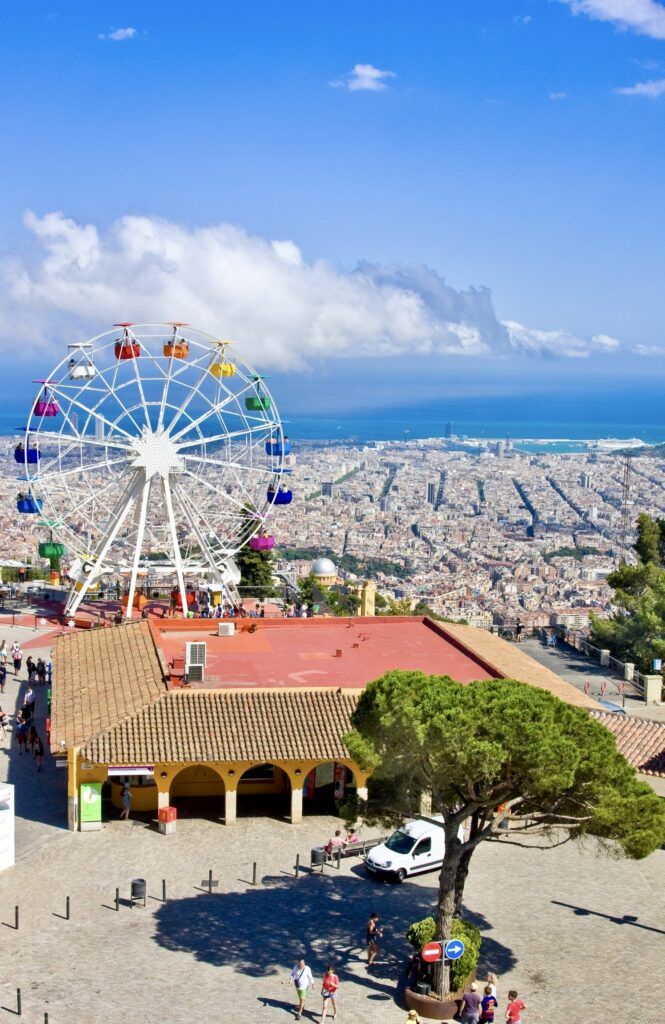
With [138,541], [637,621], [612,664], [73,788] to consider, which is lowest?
[73,788]

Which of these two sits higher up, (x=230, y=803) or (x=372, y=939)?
(x=230, y=803)

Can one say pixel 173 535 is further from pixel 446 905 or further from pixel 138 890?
pixel 446 905

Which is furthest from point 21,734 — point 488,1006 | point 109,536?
point 488,1006

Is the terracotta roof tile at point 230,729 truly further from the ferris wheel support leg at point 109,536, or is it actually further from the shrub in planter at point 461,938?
the ferris wheel support leg at point 109,536

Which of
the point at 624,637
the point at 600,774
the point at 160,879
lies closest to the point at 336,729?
the point at 160,879

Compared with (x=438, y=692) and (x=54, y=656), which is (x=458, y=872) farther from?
(x=54, y=656)
